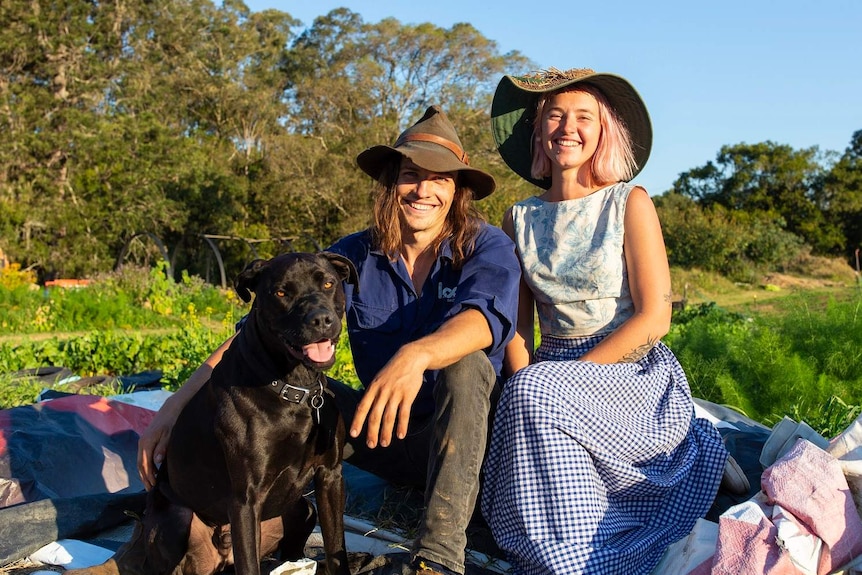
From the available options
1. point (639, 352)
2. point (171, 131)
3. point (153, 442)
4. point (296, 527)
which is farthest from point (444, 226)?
point (171, 131)

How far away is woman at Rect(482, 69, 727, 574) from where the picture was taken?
2717mm

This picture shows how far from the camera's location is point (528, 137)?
380 cm

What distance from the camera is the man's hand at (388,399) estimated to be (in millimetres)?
2500

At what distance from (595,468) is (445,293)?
2.97 feet

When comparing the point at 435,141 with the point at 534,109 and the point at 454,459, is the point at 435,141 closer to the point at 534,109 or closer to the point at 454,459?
the point at 534,109

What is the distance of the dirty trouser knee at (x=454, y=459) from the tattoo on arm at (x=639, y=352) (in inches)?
24.6

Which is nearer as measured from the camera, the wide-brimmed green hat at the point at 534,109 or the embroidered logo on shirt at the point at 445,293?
the embroidered logo on shirt at the point at 445,293

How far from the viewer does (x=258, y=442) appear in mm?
2588

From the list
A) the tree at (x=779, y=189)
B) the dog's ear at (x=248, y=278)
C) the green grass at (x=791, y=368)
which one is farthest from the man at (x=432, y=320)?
the tree at (x=779, y=189)

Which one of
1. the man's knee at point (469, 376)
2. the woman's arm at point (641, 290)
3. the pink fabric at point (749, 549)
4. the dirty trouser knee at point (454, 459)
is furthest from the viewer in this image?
the woman's arm at point (641, 290)

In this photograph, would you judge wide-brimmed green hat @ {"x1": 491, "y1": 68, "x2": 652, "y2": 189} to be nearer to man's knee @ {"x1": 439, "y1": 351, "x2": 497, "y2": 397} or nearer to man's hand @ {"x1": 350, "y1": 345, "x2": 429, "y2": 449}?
man's knee @ {"x1": 439, "y1": 351, "x2": 497, "y2": 397}

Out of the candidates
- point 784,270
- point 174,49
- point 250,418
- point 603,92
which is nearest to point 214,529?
point 250,418

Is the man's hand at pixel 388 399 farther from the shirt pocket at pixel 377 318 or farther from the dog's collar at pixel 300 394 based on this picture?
the shirt pocket at pixel 377 318

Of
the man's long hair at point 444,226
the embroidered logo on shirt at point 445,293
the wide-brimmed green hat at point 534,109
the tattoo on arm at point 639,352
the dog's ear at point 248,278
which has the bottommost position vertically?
the tattoo on arm at point 639,352
